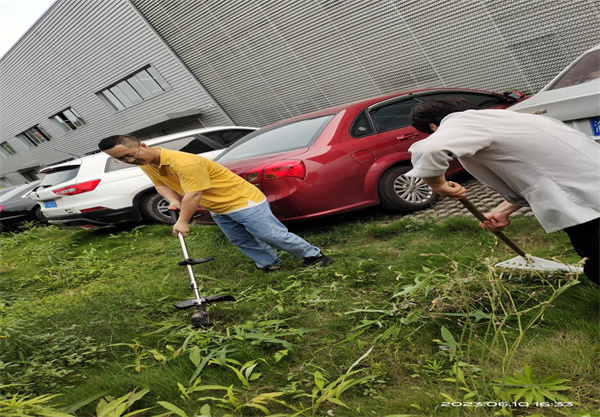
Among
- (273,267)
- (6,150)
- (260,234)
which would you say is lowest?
(273,267)

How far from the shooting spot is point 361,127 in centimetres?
534

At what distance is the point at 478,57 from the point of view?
471 inches

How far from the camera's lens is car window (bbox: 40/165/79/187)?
756 centimetres

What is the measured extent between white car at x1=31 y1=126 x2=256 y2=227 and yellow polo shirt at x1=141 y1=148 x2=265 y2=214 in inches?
130

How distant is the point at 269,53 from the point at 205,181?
1290cm

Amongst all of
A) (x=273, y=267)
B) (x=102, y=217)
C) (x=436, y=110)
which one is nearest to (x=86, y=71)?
(x=102, y=217)

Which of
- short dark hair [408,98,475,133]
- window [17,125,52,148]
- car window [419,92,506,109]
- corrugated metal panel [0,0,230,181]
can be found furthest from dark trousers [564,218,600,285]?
window [17,125,52,148]

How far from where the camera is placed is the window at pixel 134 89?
1977 centimetres

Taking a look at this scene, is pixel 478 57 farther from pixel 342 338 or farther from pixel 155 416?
pixel 155 416

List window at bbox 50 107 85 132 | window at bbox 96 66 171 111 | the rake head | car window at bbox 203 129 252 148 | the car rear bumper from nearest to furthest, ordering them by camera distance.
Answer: the rake head → the car rear bumper → car window at bbox 203 129 252 148 → window at bbox 96 66 171 111 → window at bbox 50 107 85 132

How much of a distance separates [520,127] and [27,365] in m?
3.14

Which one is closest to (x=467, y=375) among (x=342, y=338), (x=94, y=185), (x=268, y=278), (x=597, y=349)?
(x=597, y=349)

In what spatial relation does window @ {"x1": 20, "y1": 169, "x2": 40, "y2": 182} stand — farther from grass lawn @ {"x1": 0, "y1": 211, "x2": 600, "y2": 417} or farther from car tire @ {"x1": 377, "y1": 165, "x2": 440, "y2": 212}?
car tire @ {"x1": 377, "y1": 165, "x2": 440, "y2": 212}

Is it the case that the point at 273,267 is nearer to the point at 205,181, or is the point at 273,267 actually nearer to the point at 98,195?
the point at 205,181
